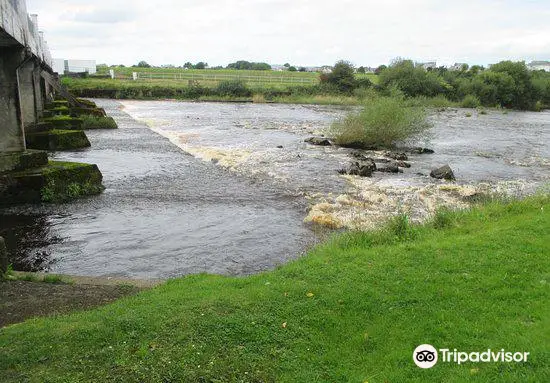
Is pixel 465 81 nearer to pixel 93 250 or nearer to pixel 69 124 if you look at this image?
pixel 69 124

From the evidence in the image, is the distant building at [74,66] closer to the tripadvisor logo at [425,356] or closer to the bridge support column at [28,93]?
the bridge support column at [28,93]

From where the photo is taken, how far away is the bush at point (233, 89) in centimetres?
7731

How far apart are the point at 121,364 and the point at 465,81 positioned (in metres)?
85.5

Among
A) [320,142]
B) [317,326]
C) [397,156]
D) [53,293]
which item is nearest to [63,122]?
[320,142]

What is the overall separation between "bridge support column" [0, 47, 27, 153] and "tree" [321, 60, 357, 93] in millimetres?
70930

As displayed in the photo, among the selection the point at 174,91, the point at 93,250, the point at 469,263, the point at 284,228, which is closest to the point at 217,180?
the point at 284,228

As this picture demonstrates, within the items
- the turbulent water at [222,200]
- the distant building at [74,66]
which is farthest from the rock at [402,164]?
the distant building at [74,66]

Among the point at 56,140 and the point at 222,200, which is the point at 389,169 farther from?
the point at 56,140

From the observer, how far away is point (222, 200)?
55.6 feet

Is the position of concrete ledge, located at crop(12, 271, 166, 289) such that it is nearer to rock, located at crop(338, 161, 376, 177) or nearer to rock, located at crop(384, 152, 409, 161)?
rock, located at crop(338, 161, 376, 177)

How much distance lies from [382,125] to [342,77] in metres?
57.0

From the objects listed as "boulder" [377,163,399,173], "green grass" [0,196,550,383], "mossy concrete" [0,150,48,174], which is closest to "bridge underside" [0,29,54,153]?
"mossy concrete" [0,150,48,174]

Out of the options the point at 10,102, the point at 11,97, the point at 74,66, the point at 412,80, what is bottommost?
the point at 10,102

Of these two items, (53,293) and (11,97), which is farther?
(11,97)
